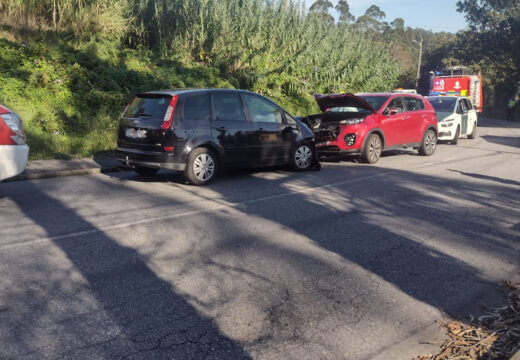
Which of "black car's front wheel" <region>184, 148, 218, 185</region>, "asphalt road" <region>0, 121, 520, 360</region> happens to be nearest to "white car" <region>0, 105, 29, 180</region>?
"asphalt road" <region>0, 121, 520, 360</region>

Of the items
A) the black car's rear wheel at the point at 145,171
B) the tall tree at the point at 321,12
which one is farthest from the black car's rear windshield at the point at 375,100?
the tall tree at the point at 321,12

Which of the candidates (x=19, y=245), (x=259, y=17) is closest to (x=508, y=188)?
(x=19, y=245)

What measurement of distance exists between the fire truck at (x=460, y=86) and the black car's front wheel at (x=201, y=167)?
27.2 meters

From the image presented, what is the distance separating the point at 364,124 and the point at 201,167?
4.81 meters

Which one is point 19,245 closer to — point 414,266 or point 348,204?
point 414,266

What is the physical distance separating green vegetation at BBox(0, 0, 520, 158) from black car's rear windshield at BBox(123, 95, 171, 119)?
3330 millimetres

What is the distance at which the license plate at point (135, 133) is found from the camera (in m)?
9.16

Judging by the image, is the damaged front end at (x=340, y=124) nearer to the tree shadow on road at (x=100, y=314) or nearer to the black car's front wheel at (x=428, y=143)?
the black car's front wheel at (x=428, y=143)

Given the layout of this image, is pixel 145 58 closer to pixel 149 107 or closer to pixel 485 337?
pixel 149 107

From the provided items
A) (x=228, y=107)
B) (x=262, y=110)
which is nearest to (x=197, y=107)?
(x=228, y=107)

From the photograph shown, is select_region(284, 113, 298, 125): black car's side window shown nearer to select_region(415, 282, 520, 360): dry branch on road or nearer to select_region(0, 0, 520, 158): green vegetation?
select_region(0, 0, 520, 158): green vegetation

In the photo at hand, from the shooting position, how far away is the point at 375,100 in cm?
1330

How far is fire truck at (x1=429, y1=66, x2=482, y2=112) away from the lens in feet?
108

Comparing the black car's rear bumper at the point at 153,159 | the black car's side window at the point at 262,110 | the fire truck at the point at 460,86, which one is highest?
the fire truck at the point at 460,86
